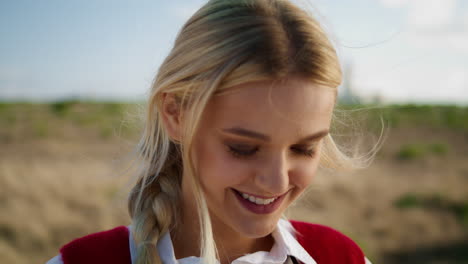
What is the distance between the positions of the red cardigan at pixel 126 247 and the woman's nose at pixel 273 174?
0.60m

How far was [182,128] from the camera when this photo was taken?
1.69 m

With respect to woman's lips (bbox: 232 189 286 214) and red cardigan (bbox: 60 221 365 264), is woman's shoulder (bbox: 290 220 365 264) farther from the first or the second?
woman's lips (bbox: 232 189 286 214)

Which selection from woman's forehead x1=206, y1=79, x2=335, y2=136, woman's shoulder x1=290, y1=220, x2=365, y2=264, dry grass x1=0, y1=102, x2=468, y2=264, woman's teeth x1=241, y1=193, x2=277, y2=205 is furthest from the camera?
dry grass x1=0, y1=102, x2=468, y2=264

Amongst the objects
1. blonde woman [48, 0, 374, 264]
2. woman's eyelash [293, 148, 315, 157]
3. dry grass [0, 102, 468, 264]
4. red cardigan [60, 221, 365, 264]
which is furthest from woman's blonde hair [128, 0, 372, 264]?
dry grass [0, 102, 468, 264]

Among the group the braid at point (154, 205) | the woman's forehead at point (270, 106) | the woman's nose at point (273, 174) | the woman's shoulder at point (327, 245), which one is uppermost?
the woman's forehead at point (270, 106)

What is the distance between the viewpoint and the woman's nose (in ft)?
4.94

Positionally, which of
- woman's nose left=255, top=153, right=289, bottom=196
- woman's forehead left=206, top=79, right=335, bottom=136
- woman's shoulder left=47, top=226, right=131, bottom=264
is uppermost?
woman's forehead left=206, top=79, right=335, bottom=136

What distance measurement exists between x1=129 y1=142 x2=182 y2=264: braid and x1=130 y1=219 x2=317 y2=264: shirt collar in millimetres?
56

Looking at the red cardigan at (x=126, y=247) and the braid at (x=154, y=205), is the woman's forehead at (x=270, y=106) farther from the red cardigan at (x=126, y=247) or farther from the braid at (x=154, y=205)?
the red cardigan at (x=126, y=247)

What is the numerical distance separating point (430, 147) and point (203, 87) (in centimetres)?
1222

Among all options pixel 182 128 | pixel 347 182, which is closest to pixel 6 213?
pixel 182 128

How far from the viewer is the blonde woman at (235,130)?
1.50 metres

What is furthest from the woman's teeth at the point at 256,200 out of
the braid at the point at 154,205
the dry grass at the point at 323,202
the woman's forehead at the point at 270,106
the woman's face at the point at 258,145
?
the dry grass at the point at 323,202

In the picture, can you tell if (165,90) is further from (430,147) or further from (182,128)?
(430,147)
